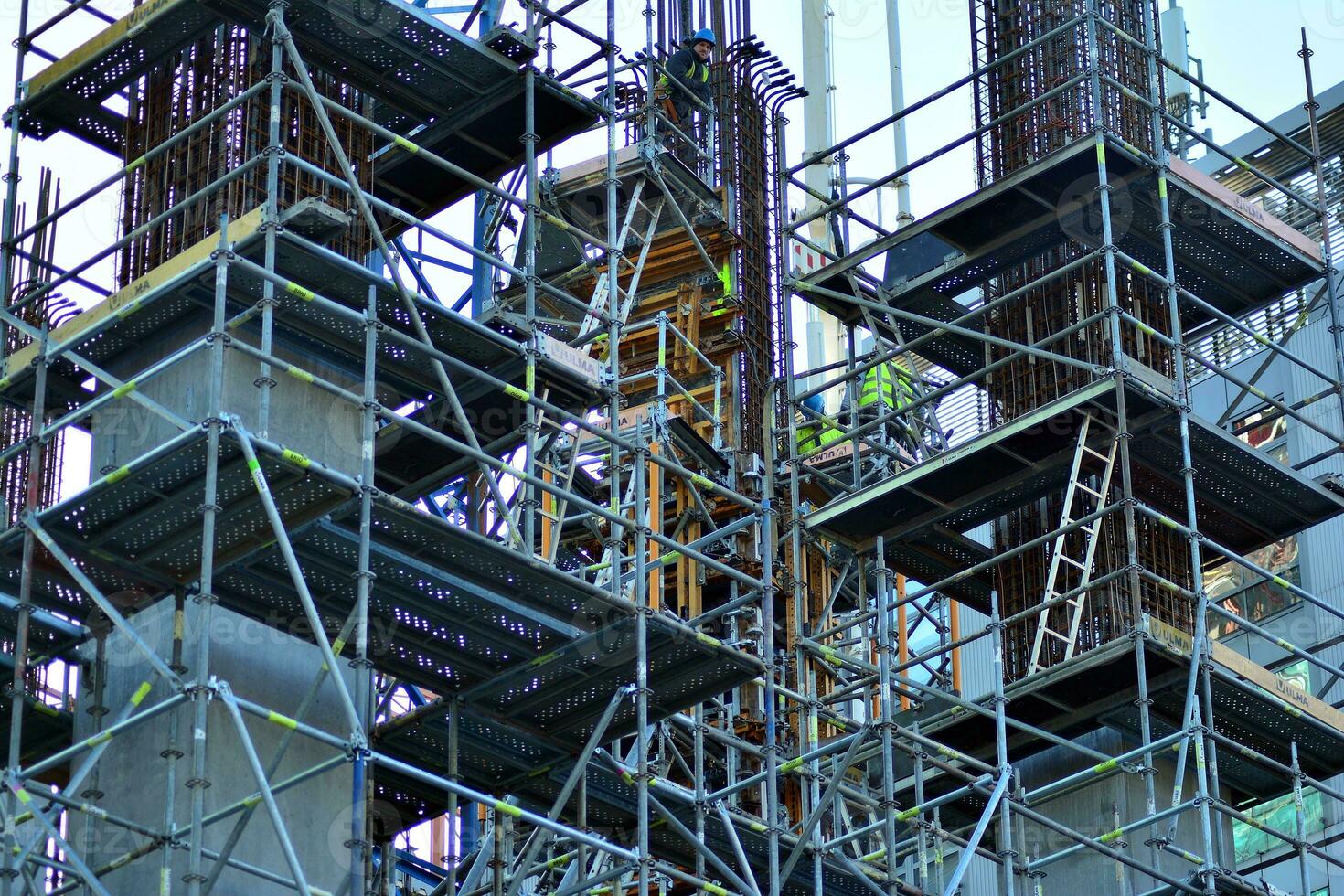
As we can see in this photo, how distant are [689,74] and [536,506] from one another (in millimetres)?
20537

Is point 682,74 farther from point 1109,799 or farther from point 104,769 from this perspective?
point 104,769

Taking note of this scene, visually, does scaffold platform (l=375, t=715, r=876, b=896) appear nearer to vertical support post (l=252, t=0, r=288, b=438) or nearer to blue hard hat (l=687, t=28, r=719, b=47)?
vertical support post (l=252, t=0, r=288, b=438)

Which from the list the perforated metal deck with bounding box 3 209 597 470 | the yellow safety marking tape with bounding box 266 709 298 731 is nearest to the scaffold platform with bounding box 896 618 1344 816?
the perforated metal deck with bounding box 3 209 597 470

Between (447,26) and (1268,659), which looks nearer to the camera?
(447,26)

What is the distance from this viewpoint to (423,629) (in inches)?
1110

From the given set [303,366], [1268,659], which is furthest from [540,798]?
[1268,659]

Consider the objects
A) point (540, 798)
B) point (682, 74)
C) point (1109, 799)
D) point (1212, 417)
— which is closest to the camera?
point (540, 798)

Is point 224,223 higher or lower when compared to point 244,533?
higher

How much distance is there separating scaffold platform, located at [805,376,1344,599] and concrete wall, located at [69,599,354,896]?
941 centimetres

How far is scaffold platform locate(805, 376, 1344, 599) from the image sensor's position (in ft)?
113

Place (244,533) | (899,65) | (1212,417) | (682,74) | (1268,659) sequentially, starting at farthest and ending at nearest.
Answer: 1. (899,65)
2. (1212,417)
3. (1268,659)
4. (682,74)
5. (244,533)

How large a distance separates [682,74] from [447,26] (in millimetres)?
18456

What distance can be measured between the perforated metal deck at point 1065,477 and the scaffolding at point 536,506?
0.22ft

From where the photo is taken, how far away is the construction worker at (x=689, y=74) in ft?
158
